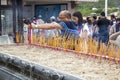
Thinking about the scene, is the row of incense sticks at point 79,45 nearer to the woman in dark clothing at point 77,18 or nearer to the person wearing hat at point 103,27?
the woman in dark clothing at point 77,18

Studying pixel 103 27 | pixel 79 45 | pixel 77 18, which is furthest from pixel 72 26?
pixel 103 27

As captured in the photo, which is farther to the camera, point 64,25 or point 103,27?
point 103,27

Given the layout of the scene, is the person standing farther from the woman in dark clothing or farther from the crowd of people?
the woman in dark clothing

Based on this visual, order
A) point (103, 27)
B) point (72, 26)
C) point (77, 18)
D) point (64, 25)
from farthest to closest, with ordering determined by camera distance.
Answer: point (103, 27), point (77, 18), point (72, 26), point (64, 25)

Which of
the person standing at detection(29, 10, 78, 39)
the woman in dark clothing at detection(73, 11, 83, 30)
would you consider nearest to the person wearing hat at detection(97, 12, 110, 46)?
the woman in dark clothing at detection(73, 11, 83, 30)

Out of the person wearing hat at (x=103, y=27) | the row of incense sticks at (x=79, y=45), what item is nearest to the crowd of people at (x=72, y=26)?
the person wearing hat at (x=103, y=27)

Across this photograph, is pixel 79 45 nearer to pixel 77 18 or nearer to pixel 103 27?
pixel 77 18

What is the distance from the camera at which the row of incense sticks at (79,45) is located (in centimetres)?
584

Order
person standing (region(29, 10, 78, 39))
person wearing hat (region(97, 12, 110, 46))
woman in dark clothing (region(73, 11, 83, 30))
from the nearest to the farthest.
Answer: person standing (region(29, 10, 78, 39)), woman in dark clothing (region(73, 11, 83, 30)), person wearing hat (region(97, 12, 110, 46))

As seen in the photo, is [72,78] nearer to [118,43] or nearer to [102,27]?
[118,43]

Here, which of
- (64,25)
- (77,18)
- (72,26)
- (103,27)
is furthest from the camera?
(103,27)

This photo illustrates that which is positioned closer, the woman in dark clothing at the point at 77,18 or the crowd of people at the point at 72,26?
the crowd of people at the point at 72,26

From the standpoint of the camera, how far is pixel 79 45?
21.2 ft

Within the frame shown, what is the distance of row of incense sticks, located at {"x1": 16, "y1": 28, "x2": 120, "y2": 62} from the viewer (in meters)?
5.84
